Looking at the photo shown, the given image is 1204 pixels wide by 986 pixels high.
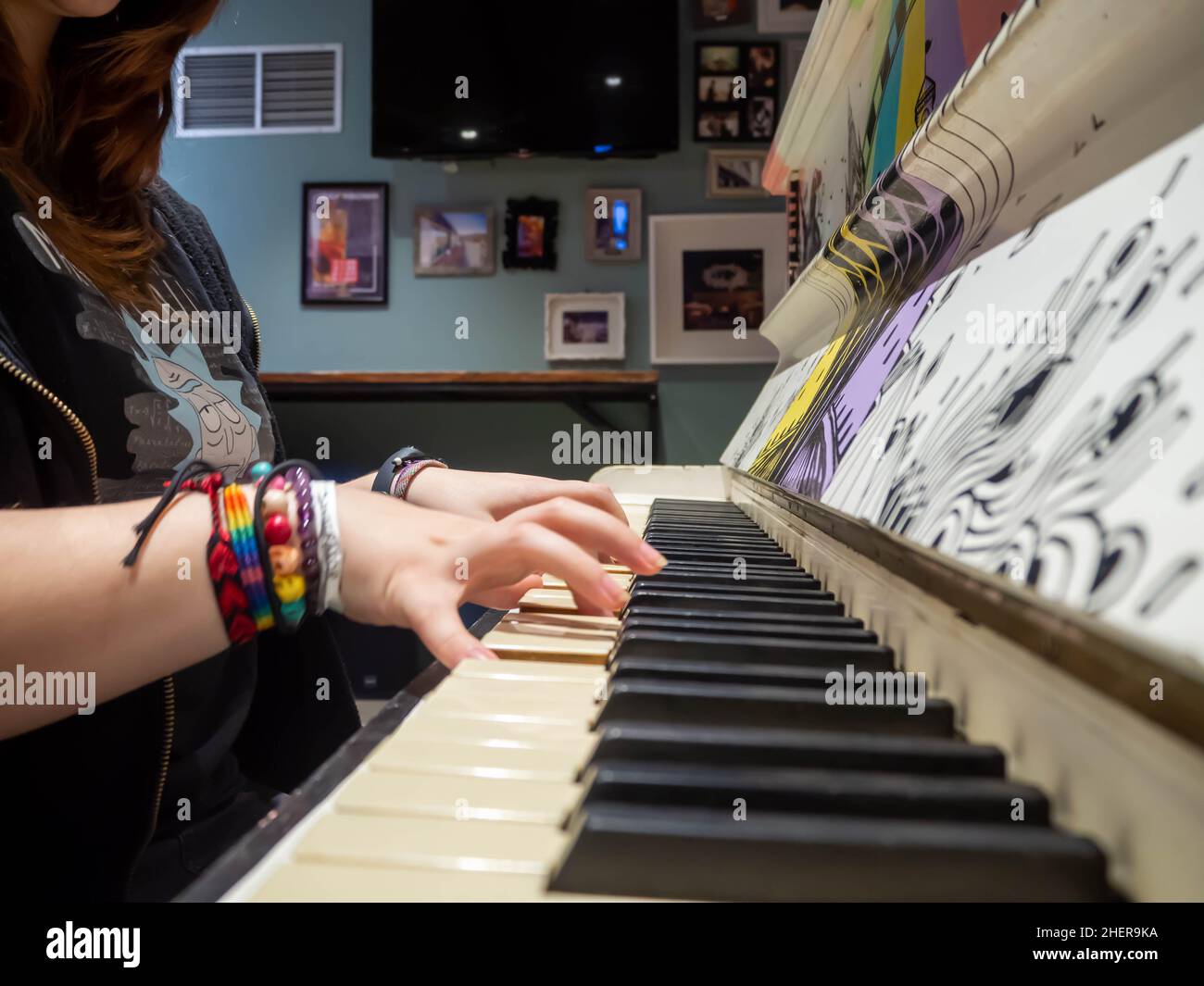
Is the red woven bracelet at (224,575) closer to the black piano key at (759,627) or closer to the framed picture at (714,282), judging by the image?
the black piano key at (759,627)

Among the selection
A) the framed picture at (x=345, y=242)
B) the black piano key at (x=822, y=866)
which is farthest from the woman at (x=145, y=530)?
the framed picture at (x=345, y=242)

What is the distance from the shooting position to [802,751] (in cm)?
33

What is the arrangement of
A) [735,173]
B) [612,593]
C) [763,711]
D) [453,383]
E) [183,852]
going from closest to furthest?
[763,711]
[612,593]
[183,852]
[453,383]
[735,173]

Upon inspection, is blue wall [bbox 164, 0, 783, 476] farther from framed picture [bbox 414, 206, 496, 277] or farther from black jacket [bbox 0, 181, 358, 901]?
black jacket [bbox 0, 181, 358, 901]

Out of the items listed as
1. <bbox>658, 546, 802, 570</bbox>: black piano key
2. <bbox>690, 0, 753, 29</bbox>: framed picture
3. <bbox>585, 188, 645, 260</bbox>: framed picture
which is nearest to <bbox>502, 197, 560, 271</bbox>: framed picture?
<bbox>585, 188, 645, 260</bbox>: framed picture

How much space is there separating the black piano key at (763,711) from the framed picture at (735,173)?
115 inches

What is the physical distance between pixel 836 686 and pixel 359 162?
3288mm

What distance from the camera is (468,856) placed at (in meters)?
0.27

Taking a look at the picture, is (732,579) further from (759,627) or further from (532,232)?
(532,232)

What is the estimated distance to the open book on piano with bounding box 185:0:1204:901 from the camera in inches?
10.3

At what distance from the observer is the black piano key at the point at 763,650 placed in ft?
1.48

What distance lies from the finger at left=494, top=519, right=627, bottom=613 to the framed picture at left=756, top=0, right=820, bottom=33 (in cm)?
312

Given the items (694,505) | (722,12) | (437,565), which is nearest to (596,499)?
(437,565)

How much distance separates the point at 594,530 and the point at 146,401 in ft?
1.86
